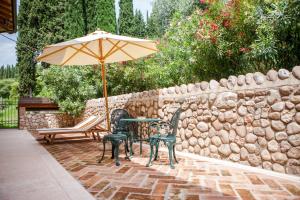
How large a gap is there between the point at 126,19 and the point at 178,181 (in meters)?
21.1

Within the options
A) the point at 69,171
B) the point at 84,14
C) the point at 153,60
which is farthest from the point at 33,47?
the point at 69,171

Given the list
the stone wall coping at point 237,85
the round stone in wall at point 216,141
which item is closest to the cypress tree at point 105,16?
the stone wall coping at point 237,85

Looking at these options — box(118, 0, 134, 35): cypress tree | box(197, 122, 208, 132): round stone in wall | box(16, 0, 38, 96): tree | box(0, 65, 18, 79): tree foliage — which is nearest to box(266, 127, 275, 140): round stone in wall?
box(197, 122, 208, 132): round stone in wall

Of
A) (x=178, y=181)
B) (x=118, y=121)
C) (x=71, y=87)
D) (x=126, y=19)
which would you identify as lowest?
(x=178, y=181)

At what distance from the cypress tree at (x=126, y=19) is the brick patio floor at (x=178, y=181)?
63.1 ft

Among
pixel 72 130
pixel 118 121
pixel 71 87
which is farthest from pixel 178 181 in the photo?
pixel 71 87

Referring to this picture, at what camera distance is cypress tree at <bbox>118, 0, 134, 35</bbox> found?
22609 millimetres

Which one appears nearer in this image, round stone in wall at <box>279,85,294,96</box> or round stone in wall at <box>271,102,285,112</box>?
round stone in wall at <box>279,85,294,96</box>

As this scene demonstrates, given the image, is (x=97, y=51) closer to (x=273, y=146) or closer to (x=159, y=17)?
(x=273, y=146)

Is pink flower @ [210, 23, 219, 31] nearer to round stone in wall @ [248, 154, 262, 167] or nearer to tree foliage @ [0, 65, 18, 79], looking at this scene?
round stone in wall @ [248, 154, 262, 167]

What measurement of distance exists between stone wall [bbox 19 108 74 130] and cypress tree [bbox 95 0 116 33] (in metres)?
9.50

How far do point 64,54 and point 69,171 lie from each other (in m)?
3.11

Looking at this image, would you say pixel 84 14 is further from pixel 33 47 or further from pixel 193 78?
pixel 193 78

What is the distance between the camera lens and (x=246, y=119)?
165 inches
